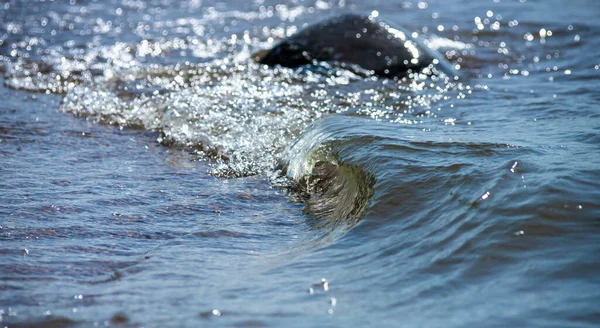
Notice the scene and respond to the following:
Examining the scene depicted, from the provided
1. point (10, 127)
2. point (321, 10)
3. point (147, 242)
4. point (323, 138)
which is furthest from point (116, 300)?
point (321, 10)

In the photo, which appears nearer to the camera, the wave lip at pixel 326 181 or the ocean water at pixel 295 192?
the ocean water at pixel 295 192

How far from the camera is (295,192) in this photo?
4035 millimetres

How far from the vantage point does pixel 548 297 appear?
235 centimetres

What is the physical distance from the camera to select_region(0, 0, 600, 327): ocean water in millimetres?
2486

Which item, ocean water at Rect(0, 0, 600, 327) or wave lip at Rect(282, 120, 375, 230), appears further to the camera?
wave lip at Rect(282, 120, 375, 230)

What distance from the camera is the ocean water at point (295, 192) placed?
97.9 inches

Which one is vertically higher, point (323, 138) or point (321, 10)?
point (321, 10)

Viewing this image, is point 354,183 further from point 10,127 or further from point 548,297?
point 10,127

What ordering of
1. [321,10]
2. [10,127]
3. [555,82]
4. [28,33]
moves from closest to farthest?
[10,127]
[555,82]
[28,33]
[321,10]

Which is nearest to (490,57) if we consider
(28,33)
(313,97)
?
(313,97)

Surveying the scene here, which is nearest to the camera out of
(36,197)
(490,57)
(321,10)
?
(36,197)

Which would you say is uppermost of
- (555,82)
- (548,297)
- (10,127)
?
(555,82)

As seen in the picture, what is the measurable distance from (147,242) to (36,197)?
33.8 inches

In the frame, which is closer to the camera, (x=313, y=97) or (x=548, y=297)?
(x=548, y=297)
